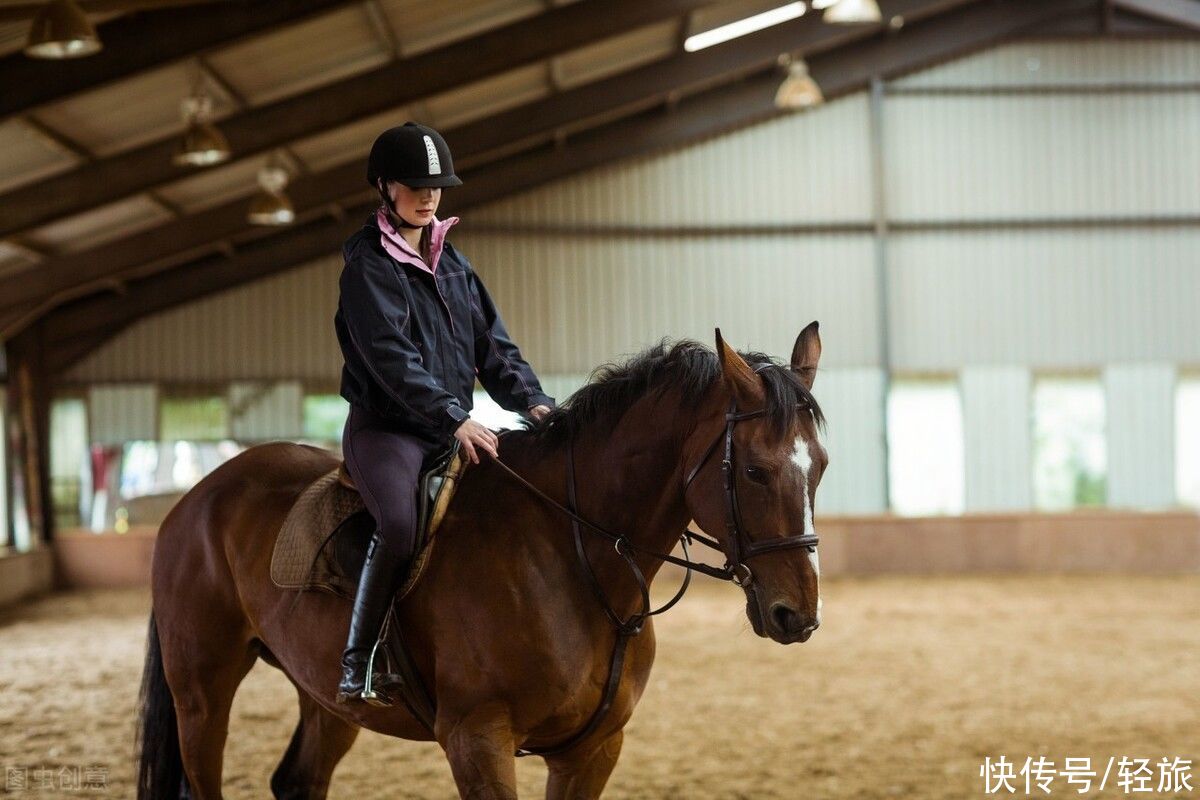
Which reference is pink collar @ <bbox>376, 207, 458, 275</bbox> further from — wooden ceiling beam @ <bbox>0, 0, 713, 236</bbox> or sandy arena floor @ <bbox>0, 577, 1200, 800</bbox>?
wooden ceiling beam @ <bbox>0, 0, 713, 236</bbox>

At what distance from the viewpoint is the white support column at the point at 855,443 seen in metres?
14.3

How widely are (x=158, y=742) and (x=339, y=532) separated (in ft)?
3.82

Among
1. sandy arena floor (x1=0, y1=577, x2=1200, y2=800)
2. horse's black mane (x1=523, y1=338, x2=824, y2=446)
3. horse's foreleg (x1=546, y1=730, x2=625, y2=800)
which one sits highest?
horse's black mane (x1=523, y1=338, x2=824, y2=446)

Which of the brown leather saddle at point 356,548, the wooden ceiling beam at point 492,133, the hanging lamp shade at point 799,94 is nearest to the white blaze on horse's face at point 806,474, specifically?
the brown leather saddle at point 356,548

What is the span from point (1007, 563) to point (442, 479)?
37.3 ft

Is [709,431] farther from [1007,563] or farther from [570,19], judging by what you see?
[1007,563]

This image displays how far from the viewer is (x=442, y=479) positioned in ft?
8.95

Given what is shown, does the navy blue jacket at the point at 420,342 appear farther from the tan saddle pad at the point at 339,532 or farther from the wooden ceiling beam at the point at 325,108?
the wooden ceiling beam at the point at 325,108

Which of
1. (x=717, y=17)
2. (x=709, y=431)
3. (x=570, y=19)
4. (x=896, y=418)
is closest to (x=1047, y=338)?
(x=896, y=418)

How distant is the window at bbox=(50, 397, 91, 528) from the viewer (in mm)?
14109

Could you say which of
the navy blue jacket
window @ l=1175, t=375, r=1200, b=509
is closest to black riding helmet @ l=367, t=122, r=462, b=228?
the navy blue jacket

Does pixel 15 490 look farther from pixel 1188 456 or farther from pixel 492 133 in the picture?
pixel 1188 456

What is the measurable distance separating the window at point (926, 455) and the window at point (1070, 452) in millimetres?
959

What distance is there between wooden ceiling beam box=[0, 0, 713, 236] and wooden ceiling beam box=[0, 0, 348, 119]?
1787 mm
